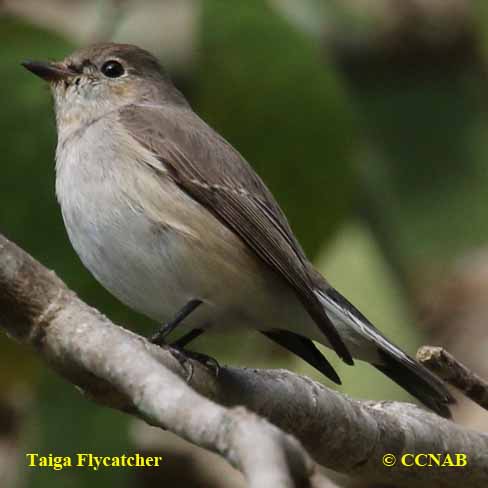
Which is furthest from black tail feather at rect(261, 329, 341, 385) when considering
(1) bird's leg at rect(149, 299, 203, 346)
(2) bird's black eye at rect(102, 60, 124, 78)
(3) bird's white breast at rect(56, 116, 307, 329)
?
(2) bird's black eye at rect(102, 60, 124, 78)

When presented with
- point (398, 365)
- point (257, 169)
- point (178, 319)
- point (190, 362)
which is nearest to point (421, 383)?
point (398, 365)

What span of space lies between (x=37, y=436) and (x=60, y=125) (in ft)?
3.63

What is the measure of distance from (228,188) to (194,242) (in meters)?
0.36

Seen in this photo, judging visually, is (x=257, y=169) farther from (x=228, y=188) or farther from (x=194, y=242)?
(x=194, y=242)

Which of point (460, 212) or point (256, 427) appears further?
point (460, 212)

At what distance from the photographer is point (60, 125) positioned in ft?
13.7

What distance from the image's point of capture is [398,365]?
3.77m

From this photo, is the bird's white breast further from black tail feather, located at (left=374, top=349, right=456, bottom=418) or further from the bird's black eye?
the bird's black eye

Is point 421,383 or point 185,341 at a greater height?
point 421,383

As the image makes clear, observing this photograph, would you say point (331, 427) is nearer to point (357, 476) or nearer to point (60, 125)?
point (357, 476)

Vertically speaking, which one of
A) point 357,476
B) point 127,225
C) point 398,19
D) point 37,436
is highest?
point 398,19

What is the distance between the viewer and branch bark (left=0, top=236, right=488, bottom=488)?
220 centimetres

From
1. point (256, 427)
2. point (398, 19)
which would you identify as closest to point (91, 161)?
point (256, 427)

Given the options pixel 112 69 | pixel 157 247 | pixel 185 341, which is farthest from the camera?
pixel 112 69
